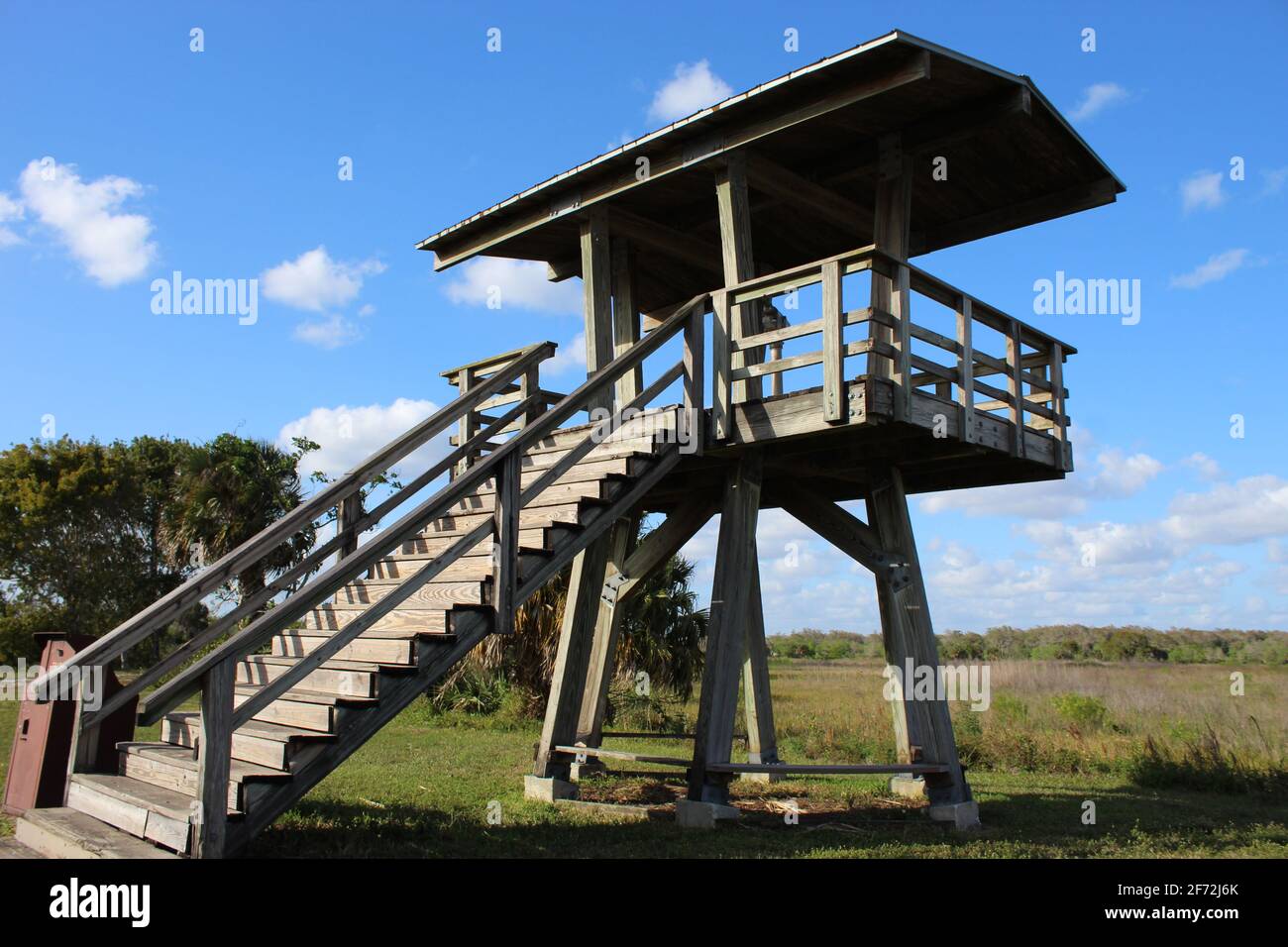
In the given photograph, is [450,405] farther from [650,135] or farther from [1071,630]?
[1071,630]

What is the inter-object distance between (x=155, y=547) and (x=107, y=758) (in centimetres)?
3065

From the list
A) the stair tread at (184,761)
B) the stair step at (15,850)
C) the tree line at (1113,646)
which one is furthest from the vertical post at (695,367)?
the tree line at (1113,646)

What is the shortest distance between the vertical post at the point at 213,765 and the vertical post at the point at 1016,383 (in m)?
7.06

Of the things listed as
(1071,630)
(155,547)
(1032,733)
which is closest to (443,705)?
(1032,733)

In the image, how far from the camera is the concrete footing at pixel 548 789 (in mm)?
10172

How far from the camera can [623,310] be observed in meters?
11.1

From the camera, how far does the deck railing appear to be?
25.9ft

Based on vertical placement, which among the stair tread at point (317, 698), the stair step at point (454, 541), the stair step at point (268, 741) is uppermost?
the stair step at point (454, 541)

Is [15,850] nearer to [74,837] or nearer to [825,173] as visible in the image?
[74,837]

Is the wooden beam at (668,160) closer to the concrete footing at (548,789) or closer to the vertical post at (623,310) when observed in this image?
the vertical post at (623,310)

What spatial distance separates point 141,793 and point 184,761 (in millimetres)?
324

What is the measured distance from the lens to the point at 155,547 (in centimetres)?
3497

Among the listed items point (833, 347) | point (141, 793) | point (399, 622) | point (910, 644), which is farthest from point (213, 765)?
point (910, 644)
